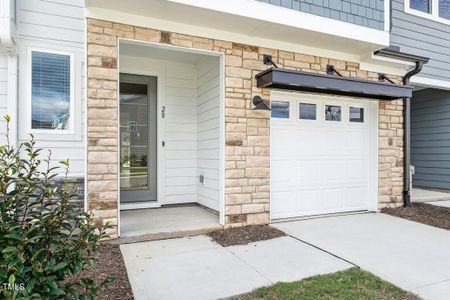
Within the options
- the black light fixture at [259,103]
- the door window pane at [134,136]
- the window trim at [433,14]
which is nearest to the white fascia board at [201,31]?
the black light fixture at [259,103]

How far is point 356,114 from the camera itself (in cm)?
605

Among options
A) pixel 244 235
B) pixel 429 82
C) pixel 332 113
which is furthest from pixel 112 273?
pixel 429 82

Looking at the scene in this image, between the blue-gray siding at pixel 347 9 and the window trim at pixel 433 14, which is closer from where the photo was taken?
the blue-gray siding at pixel 347 9

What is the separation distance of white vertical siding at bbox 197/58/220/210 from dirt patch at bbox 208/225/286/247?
2.68 feet

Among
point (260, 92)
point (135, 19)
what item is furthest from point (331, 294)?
point (135, 19)

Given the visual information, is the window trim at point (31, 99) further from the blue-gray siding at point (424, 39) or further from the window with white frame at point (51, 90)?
the blue-gray siding at point (424, 39)

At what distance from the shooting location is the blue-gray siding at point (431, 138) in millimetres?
8156

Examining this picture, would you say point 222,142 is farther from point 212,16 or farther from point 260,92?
point 212,16

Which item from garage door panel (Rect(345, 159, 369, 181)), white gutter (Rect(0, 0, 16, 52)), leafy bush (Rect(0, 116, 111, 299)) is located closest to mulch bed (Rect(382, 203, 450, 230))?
garage door panel (Rect(345, 159, 369, 181))

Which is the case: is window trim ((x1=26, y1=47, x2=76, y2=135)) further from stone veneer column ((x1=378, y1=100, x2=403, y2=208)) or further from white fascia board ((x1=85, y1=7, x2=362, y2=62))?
stone veneer column ((x1=378, y1=100, x2=403, y2=208))

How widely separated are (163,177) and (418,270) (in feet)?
13.7

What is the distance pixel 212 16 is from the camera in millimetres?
4277

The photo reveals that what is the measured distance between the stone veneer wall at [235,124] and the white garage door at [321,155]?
28cm

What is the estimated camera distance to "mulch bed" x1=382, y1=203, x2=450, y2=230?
5.27m
